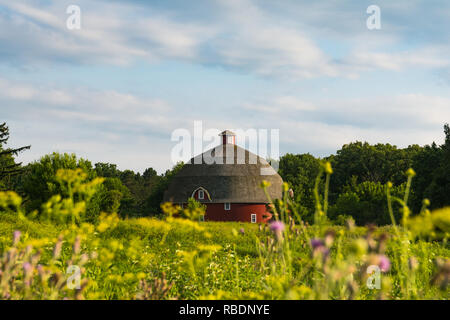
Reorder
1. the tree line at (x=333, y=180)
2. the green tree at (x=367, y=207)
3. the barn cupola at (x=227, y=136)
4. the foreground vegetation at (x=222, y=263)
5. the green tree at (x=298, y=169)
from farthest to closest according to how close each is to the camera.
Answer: the green tree at (x=298, y=169) < the barn cupola at (x=227, y=136) < the green tree at (x=367, y=207) < the tree line at (x=333, y=180) < the foreground vegetation at (x=222, y=263)

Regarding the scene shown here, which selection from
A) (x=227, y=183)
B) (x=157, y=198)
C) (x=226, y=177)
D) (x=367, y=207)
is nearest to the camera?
(x=367, y=207)

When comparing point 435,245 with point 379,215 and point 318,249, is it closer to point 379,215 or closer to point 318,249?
point 318,249

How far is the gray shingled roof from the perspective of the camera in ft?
149

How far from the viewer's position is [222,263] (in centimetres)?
985

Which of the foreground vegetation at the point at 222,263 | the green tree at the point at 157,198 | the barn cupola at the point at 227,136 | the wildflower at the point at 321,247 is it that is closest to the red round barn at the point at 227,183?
the barn cupola at the point at 227,136

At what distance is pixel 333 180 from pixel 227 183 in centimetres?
1622

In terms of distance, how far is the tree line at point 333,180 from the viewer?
31.7m

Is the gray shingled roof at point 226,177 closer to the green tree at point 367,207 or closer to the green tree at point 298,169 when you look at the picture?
the green tree at point 298,169

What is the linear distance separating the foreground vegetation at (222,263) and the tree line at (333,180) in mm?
1764

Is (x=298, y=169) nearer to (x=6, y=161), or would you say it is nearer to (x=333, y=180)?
(x=333, y=180)

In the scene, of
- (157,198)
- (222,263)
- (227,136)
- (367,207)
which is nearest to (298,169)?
(227,136)
